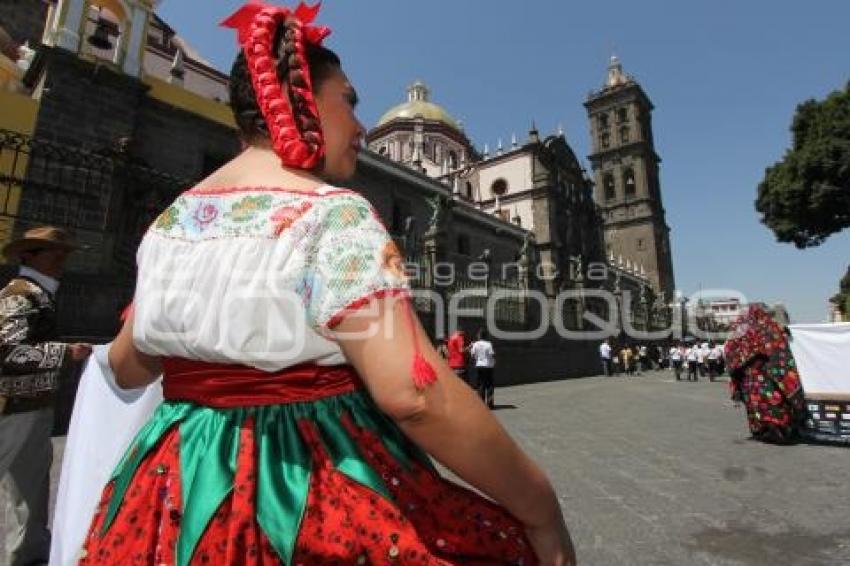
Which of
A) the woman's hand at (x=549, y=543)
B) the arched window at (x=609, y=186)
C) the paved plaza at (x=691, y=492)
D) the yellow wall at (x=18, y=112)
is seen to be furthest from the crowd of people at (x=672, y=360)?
the arched window at (x=609, y=186)

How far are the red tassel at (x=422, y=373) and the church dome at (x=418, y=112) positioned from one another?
42.6 meters

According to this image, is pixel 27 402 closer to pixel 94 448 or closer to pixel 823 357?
pixel 94 448

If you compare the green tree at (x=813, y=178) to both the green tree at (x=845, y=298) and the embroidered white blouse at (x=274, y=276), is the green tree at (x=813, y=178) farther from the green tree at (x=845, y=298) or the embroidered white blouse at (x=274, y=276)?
the embroidered white blouse at (x=274, y=276)

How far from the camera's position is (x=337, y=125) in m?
1.13

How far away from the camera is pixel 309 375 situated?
0.92m

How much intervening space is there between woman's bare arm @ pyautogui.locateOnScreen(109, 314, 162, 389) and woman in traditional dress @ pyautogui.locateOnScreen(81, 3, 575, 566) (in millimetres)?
251

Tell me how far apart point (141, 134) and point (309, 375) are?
1487 centimetres

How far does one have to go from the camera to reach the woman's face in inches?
43.6

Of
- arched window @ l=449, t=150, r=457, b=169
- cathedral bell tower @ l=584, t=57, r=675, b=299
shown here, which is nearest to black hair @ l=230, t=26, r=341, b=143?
arched window @ l=449, t=150, r=457, b=169

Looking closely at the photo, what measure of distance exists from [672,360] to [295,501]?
85.5ft

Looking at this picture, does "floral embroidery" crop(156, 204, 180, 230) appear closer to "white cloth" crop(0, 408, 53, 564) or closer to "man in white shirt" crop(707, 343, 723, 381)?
"white cloth" crop(0, 408, 53, 564)

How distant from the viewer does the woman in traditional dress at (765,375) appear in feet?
21.5

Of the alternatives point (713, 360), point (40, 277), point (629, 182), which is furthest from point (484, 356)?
point (629, 182)

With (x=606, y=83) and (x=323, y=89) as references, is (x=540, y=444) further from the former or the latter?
(x=606, y=83)
